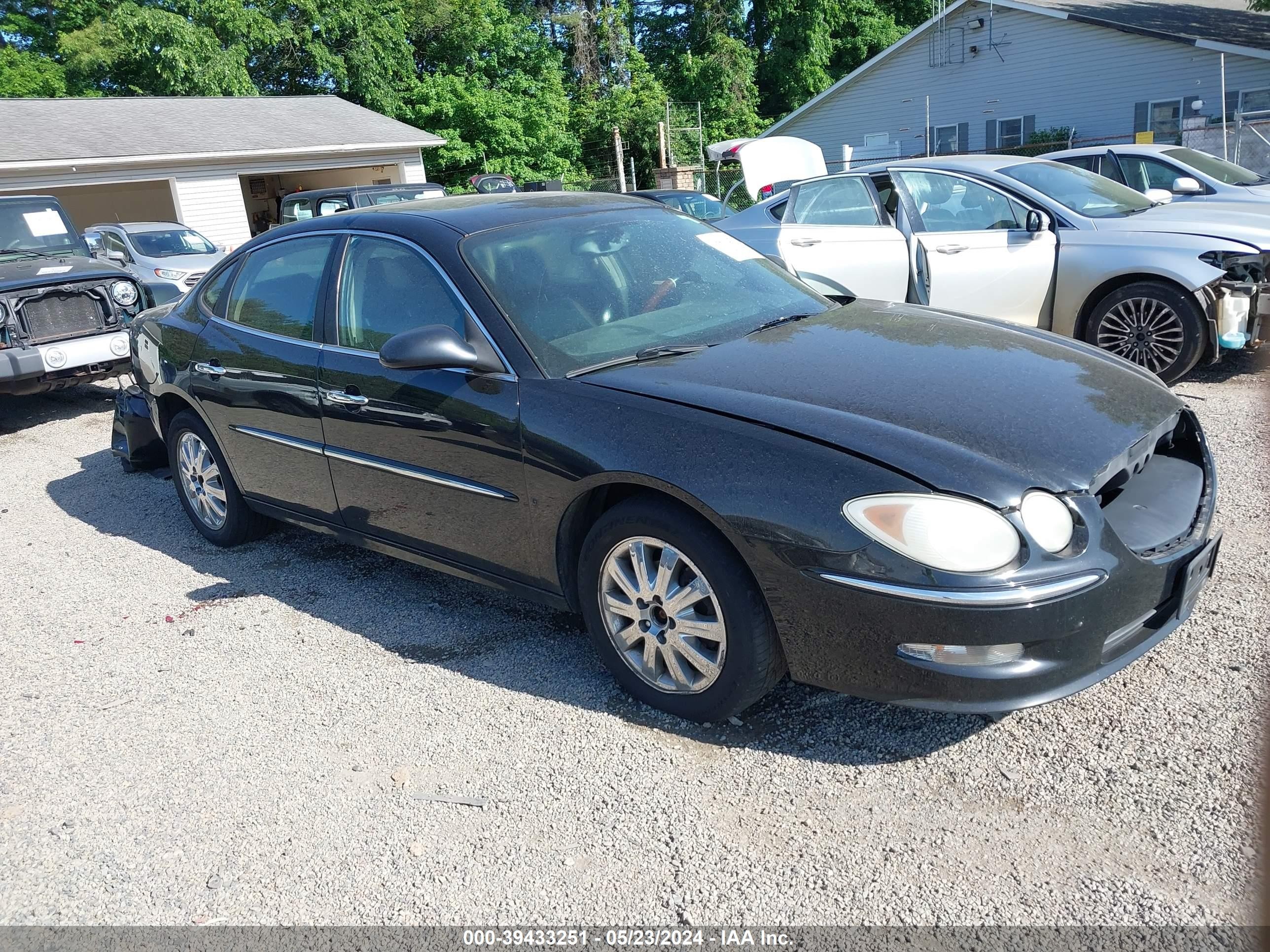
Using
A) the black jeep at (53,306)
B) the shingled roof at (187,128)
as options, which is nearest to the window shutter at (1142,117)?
the shingled roof at (187,128)

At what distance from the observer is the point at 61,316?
874cm

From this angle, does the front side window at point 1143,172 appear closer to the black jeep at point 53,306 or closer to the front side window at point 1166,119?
the black jeep at point 53,306

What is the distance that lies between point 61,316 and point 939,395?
8.32m

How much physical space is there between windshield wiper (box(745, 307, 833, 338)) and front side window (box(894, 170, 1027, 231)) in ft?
12.6

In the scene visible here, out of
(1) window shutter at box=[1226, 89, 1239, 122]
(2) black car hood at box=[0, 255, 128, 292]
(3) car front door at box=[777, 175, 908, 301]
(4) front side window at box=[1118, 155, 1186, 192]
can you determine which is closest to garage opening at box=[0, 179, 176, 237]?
(2) black car hood at box=[0, 255, 128, 292]

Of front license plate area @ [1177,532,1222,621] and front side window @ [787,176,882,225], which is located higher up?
front side window @ [787,176,882,225]

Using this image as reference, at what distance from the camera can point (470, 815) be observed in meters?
2.92

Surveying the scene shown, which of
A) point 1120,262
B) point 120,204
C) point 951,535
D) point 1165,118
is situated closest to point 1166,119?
point 1165,118

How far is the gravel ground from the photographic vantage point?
8.25 feet

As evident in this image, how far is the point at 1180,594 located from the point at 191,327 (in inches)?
179

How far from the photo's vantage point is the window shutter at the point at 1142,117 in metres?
25.1

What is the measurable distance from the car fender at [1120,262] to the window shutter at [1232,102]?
20.4 metres

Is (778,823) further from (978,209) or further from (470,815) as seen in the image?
(978,209)

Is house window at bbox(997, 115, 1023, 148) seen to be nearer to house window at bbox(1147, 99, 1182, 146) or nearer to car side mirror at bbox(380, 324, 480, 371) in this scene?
house window at bbox(1147, 99, 1182, 146)
